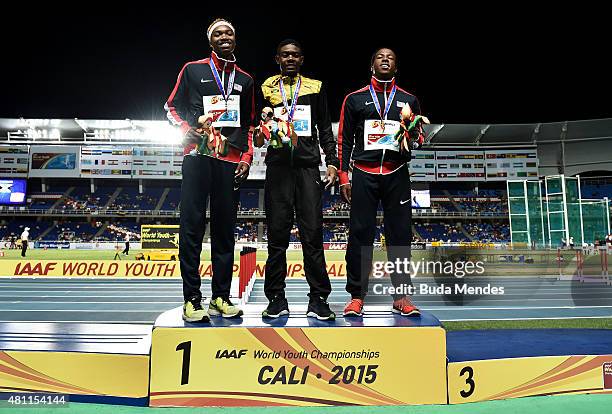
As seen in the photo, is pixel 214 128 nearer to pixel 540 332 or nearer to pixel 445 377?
pixel 445 377

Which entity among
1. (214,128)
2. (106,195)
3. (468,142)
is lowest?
(214,128)

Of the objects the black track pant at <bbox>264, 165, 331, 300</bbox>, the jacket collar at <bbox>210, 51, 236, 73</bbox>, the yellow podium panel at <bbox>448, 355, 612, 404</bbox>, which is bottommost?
the yellow podium panel at <bbox>448, 355, 612, 404</bbox>

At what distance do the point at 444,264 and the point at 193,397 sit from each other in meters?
13.5

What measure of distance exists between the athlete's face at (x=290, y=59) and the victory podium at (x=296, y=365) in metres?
2.07

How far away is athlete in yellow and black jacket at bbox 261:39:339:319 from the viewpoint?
3.22 metres

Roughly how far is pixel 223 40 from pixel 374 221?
1.96 m

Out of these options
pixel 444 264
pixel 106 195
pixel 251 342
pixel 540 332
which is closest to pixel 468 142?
pixel 444 264

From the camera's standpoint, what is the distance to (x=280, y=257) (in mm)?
3266

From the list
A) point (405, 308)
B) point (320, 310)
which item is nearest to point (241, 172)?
point (320, 310)

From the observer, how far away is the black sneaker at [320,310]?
3.08 meters

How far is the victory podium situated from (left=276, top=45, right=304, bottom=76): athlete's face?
2.07 meters

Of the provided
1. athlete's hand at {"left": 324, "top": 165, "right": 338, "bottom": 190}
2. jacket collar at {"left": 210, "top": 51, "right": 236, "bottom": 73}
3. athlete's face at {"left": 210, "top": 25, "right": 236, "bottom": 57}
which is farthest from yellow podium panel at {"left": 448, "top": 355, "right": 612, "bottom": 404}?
athlete's face at {"left": 210, "top": 25, "right": 236, "bottom": 57}

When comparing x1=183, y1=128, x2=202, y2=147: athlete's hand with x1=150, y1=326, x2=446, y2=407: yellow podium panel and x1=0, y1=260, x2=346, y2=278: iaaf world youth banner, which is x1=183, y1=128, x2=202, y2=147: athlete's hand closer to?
x1=150, y1=326, x2=446, y2=407: yellow podium panel

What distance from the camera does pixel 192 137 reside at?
3.11 m
